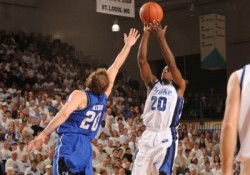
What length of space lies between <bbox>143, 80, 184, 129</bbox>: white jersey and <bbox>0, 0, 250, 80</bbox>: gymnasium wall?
1642 centimetres

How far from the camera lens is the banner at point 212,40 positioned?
19344 mm

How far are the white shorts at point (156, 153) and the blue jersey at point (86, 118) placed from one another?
1.34 meters

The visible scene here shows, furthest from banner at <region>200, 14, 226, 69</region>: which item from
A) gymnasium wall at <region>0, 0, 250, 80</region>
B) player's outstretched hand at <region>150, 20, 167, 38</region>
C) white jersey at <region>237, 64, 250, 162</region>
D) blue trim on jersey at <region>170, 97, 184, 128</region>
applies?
white jersey at <region>237, 64, 250, 162</region>

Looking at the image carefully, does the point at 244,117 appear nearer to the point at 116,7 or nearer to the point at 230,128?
the point at 230,128

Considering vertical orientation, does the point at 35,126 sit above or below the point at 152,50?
below

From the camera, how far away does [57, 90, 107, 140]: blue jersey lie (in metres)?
4.93

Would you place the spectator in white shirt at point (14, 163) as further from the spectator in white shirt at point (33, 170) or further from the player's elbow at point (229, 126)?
the player's elbow at point (229, 126)

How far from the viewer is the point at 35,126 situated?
490 inches

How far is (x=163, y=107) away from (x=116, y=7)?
6.75m

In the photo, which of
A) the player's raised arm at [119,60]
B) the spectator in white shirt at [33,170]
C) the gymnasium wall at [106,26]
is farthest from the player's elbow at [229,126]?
the gymnasium wall at [106,26]

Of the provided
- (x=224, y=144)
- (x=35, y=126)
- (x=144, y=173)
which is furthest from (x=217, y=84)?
(x=224, y=144)

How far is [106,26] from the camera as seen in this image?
25.7 m

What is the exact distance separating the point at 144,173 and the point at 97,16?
19.7 meters

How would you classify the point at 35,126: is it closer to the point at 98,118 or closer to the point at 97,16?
the point at 98,118
